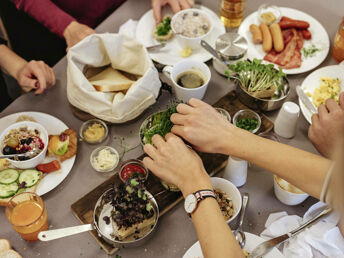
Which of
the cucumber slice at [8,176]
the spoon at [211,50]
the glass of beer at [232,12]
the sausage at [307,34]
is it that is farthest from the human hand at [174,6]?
the cucumber slice at [8,176]

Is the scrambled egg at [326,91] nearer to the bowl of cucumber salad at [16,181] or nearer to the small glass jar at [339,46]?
the small glass jar at [339,46]

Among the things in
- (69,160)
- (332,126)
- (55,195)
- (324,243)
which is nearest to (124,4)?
(69,160)

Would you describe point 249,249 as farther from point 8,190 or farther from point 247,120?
point 8,190

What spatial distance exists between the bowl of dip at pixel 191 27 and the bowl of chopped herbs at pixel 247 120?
48 cm

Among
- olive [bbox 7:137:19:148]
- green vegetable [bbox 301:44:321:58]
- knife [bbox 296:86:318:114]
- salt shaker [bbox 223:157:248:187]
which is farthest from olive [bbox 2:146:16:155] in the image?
green vegetable [bbox 301:44:321:58]

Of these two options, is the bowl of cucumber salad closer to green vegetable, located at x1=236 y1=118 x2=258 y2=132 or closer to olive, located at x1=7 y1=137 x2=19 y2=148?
olive, located at x1=7 y1=137 x2=19 y2=148

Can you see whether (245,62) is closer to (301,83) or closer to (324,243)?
(301,83)

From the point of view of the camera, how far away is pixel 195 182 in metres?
1.26

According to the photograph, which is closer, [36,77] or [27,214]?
[27,214]

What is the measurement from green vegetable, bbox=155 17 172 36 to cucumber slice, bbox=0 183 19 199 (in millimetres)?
1067

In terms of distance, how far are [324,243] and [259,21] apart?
4.08 feet

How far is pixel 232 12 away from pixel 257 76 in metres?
0.48

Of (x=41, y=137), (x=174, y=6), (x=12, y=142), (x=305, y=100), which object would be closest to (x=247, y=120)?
(x=305, y=100)

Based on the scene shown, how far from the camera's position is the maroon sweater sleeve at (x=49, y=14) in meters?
1.97
